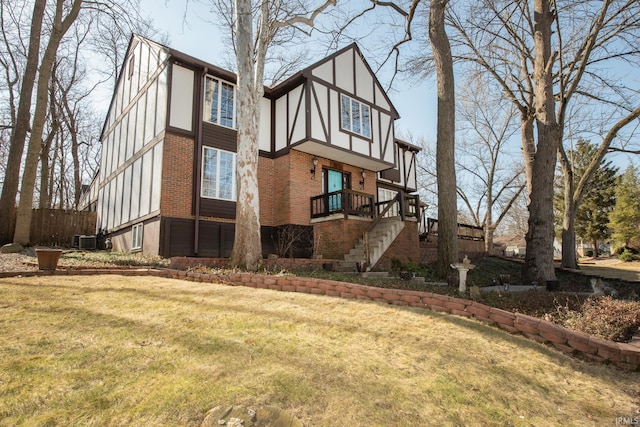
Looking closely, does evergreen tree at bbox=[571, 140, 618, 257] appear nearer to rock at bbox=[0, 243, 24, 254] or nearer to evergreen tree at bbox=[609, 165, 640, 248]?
evergreen tree at bbox=[609, 165, 640, 248]

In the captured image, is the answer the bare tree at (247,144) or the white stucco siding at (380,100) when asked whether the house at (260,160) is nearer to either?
the white stucco siding at (380,100)

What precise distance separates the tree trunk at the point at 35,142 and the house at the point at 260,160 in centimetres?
274

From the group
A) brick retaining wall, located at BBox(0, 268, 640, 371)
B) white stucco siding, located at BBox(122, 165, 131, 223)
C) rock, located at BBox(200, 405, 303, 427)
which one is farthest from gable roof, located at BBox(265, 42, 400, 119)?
rock, located at BBox(200, 405, 303, 427)

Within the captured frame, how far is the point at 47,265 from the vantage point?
6.58 metres

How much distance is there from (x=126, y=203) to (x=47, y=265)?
754cm

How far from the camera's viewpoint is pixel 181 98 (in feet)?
37.7

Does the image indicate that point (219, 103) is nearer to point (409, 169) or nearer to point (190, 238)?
point (190, 238)

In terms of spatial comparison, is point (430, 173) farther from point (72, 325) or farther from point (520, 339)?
point (72, 325)

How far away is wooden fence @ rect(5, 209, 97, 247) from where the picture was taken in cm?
1412

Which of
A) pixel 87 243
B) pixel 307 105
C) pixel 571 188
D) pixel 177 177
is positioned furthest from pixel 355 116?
pixel 87 243

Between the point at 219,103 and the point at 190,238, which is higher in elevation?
the point at 219,103

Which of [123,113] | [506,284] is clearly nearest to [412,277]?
[506,284]

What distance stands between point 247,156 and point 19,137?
9.20 meters

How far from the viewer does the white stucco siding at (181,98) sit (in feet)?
37.0
